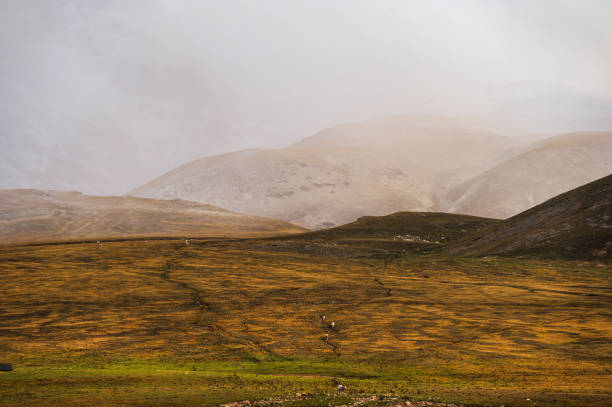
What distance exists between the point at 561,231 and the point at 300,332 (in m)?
96.6

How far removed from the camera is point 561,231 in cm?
12950

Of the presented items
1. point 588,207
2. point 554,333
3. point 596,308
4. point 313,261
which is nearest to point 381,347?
point 554,333

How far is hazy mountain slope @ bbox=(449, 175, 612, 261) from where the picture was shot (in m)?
119

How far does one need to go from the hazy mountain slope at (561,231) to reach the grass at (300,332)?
8772 millimetres

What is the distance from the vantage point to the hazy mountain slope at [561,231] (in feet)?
392

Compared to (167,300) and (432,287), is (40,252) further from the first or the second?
(432,287)

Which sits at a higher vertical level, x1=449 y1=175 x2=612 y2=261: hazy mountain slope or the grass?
x1=449 y1=175 x2=612 y2=261: hazy mountain slope

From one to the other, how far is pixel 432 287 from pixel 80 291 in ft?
186

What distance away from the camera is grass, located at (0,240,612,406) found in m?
32.3

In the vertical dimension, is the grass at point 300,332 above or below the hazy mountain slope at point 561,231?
below

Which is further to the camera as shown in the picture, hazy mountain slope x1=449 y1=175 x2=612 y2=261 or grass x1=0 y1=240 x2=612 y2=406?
hazy mountain slope x1=449 y1=175 x2=612 y2=261

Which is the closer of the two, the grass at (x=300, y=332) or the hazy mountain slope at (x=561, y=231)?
the grass at (x=300, y=332)

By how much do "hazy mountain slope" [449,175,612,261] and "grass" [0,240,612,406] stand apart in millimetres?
8772

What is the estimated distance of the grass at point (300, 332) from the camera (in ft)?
106
